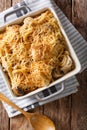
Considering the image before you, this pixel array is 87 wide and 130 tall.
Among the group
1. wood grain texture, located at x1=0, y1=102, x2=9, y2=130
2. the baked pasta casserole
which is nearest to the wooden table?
wood grain texture, located at x1=0, y1=102, x2=9, y2=130

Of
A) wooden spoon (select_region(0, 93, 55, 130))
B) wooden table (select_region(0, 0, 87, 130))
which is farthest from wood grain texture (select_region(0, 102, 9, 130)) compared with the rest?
wooden spoon (select_region(0, 93, 55, 130))

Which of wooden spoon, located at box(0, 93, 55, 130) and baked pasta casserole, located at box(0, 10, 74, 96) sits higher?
baked pasta casserole, located at box(0, 10, 74, 96)

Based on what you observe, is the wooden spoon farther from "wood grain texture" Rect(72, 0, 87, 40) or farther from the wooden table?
"wood grain texture" Rect(72, 0, 87, 40)

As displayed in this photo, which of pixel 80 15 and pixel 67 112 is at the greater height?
pixel 80 15

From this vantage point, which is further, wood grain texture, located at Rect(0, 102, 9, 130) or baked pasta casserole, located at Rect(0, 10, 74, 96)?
wood grain texture, located at Rect(0, 102, 9, 130)

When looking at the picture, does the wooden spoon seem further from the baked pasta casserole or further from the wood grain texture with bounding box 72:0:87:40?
the wood grain texture with bounding box 72:0:87:40

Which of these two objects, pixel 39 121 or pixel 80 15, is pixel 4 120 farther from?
pixel 80 15

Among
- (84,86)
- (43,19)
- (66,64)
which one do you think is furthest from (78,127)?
(43,19)

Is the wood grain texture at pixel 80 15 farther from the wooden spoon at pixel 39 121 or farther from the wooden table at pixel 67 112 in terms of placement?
the wooden spoon at pixel 39 121

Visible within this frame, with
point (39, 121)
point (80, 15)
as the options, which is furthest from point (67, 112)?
point (80, 15)
